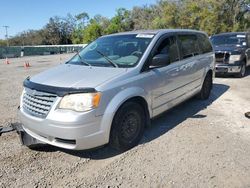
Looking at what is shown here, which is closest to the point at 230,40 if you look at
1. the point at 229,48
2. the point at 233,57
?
the point at 229,48

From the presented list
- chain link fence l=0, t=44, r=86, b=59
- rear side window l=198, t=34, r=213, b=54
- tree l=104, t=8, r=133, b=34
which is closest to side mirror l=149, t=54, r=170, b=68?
rear side window l=198, t=34, r=213, b=54

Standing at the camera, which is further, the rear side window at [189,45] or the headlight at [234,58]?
the headlight at [234,58]

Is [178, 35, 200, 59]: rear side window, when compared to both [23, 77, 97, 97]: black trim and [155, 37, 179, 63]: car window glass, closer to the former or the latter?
[155, 37, 179, 63]: car window glass

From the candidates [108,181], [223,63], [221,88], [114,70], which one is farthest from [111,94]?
[223,63]

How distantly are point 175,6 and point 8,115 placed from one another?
4622cm

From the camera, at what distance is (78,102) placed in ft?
11.8

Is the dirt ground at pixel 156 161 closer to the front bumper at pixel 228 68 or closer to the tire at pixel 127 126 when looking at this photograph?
the tire at pixel 127 126

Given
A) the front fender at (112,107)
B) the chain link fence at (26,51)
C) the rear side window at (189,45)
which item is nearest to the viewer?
the front fender at (112,107)

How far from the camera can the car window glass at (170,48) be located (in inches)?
196

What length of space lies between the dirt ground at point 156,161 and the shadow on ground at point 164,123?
2cm

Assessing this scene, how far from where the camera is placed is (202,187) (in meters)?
3.33

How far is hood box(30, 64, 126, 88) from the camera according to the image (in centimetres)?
381

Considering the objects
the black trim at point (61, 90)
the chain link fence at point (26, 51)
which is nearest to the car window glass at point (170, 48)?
the black trim at point (61, 90)

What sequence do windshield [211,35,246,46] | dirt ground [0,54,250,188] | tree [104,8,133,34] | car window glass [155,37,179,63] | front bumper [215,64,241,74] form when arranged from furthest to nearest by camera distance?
1. tree [104,8,133,34]
2. windshield [211,35,246,46]
3. front bumper [215,64,241,74]
4. car window glass [155,37,179,63]
5. dirt ground [0,54,250,188]
